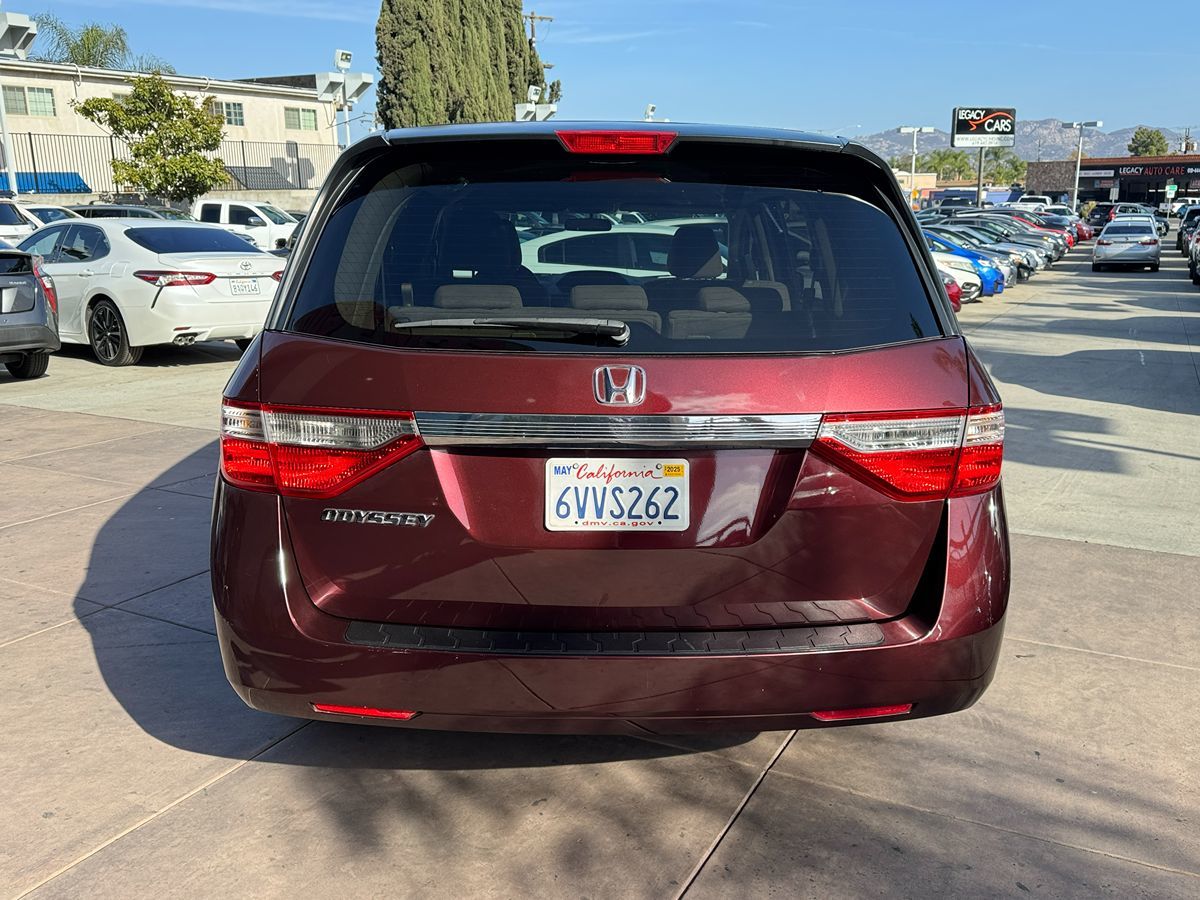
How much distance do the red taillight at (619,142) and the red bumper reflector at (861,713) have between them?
4.78 feet

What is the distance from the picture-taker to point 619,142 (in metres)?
2.85

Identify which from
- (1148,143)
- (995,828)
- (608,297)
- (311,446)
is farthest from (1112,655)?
(1148,143)

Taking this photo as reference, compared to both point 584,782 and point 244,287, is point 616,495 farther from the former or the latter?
point 244,287

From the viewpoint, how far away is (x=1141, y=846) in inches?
117

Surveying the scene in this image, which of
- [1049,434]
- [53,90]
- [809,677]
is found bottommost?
[1049,434]

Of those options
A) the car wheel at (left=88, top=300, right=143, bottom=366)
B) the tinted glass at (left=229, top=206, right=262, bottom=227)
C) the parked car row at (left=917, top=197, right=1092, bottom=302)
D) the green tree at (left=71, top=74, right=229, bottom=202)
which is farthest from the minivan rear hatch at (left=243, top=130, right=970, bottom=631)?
the green tree at (left=71, top=74, right=229, bottom=202)

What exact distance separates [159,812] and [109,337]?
10198mm

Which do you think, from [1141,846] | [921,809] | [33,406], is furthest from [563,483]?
[33,406]

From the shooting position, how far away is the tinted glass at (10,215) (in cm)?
2056

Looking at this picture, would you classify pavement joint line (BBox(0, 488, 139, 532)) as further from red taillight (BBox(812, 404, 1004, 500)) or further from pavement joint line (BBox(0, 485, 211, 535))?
red taillight (BBox(812, 404, 1004, 500))

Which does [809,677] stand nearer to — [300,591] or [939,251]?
[300,591]

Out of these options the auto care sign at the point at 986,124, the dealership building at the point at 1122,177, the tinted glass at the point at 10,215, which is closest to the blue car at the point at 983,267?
the tinted glass at the point at 10,215

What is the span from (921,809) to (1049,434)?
241 inches

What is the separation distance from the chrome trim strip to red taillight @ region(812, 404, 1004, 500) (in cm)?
12
